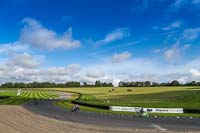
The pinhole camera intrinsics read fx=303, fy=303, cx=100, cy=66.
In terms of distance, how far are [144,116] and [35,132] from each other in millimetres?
23730

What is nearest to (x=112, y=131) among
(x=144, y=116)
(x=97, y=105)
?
(x=144, y=116)

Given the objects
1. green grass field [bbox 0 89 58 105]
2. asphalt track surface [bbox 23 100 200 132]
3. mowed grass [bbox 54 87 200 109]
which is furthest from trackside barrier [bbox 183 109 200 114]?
green grass field [bbox 0 89 58 105]

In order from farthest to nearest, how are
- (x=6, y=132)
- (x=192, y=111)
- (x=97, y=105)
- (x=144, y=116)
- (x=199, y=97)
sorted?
(x=199, y=97) → (x=97, y=105) → (x=192, y=111) → (x=144, y=116) → (x=6, y=132)

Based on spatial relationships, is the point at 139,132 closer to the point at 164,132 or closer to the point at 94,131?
the point at 164,132

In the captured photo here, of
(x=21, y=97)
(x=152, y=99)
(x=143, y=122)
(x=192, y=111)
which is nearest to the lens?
(x=143, y=122)

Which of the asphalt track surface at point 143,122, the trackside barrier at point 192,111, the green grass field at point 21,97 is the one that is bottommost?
the asphalt track surface at point 143,122

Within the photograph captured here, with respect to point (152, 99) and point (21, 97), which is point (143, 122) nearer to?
point (152, 99)

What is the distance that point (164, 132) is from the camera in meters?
29.2

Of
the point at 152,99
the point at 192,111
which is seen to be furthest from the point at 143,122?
the point at 152,99

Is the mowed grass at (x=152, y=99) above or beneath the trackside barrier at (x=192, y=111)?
above

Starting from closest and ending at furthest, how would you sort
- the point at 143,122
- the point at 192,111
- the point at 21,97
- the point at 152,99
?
the point at 143,122, the point at 192,111, the point at 152,99, the point at 21,97

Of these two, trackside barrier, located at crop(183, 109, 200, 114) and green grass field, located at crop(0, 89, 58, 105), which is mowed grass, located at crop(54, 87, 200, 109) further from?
green grass field, located at crop(0, 89, 58, 105)

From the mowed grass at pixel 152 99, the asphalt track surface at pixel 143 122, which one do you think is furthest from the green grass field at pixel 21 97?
the asphalt track surface at pixel 143 122

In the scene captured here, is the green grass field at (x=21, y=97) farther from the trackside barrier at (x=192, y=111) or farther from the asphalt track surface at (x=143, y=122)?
the trackside barrier at (x=192, y=111)
